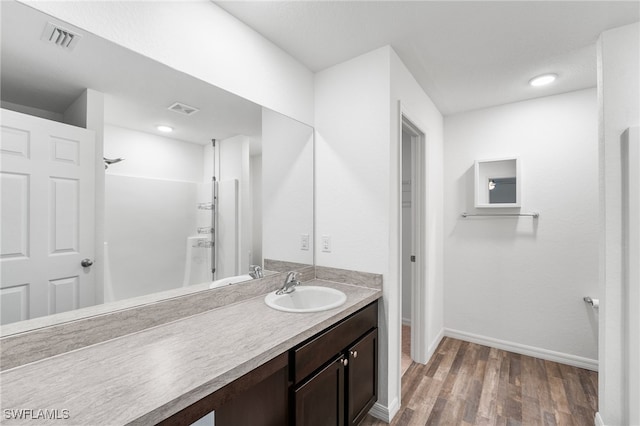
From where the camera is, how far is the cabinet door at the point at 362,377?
61.3 inches

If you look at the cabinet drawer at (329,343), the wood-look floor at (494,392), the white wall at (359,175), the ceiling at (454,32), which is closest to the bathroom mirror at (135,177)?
the white wall at (359,175)

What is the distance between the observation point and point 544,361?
8.39 feet

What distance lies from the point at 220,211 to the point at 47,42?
0.94 metres

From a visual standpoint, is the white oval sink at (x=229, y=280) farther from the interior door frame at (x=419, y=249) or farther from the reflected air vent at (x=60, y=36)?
the interior door frame at (x=419, y=249)

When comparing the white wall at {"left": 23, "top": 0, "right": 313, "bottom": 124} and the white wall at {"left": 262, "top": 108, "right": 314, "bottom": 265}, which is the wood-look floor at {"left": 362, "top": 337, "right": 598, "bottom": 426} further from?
the white wall at {"left": 23, "top": 0, "right": 313, "bottom": 124}

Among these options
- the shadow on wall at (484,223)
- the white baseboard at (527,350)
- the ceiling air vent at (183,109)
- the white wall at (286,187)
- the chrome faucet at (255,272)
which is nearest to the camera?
the ceiling air vent at (183,109)

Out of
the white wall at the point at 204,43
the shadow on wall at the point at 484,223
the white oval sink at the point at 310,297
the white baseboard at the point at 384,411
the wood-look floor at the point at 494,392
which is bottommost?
the wood-look floor at the point at 494,392

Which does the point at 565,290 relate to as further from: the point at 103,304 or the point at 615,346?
the point at 103,304

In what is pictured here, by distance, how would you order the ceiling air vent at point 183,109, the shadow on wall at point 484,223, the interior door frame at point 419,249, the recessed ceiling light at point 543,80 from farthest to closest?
the shadow on wall at point 484,223 → the interior door frame at point 419,249 → the recessed ceiling light at point 543,80 → the ceiling air vent at point 183,109

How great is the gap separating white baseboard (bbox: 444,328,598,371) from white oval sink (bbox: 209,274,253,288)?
2.46m

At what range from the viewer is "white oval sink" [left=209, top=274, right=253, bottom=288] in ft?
5.01

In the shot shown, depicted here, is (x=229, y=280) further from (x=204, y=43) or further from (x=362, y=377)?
(x=204, y=43)

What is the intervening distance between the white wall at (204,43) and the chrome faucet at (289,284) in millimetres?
1090

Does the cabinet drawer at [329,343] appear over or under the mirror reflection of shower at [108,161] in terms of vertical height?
under
